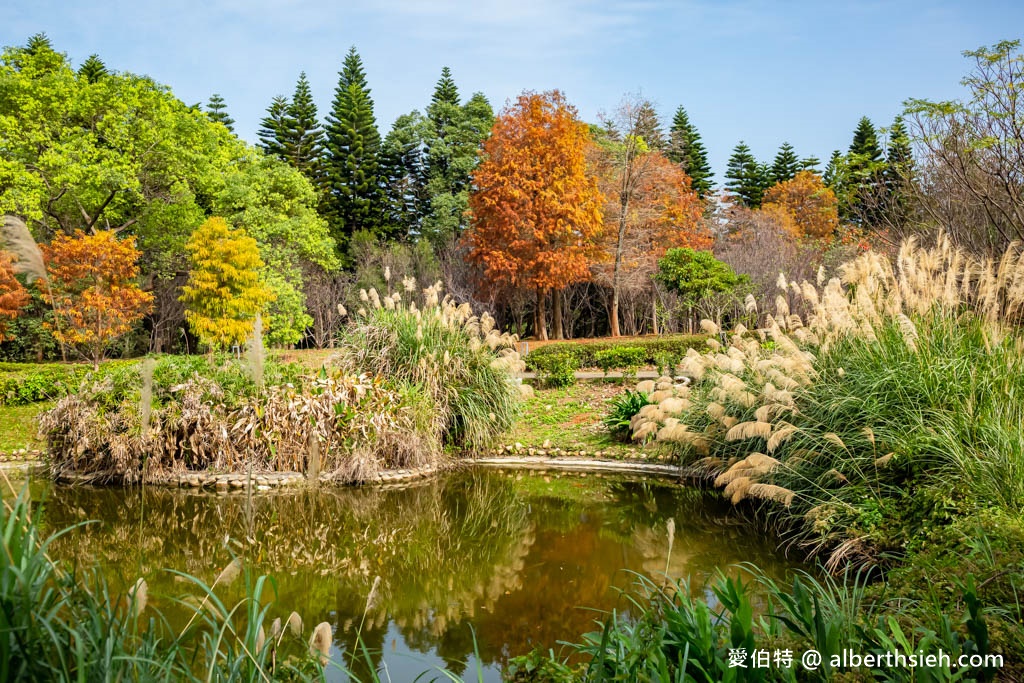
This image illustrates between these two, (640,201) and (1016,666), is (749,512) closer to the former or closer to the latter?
(1016,666)

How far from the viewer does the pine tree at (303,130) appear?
107ft

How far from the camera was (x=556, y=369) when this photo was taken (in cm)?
1247

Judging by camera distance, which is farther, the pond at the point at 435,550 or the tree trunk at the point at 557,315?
the tree trunk at the point at 557,315

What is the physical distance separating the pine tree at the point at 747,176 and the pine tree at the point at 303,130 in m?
21.4

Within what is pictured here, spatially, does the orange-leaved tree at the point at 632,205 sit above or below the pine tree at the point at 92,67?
below

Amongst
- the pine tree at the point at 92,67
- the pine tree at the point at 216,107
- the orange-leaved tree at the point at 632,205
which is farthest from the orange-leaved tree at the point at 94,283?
the pine tree at the point at 216,107

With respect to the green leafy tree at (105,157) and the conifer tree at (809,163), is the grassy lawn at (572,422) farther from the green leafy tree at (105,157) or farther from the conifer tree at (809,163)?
the conifer tree at (809,163)

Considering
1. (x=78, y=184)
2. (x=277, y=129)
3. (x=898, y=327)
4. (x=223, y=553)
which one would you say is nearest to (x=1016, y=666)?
(x=898, y=327)

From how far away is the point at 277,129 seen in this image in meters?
32.5

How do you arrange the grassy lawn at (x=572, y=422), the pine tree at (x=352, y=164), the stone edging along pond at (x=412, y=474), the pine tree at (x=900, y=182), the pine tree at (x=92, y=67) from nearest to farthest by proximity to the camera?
the stone edging along pond at (x=412, y=474) < the grassy lawn at (x=572, y=422) < the pine tree at (x=900, y=182) < the pine tree at (x=92, y=67) < the pine tree at (x=352, y=164)

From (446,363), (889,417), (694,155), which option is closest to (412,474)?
(446,363)

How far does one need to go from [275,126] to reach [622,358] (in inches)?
1021

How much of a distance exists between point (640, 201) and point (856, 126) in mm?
18243

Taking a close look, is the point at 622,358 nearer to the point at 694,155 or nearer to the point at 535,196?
the point at 535,196
